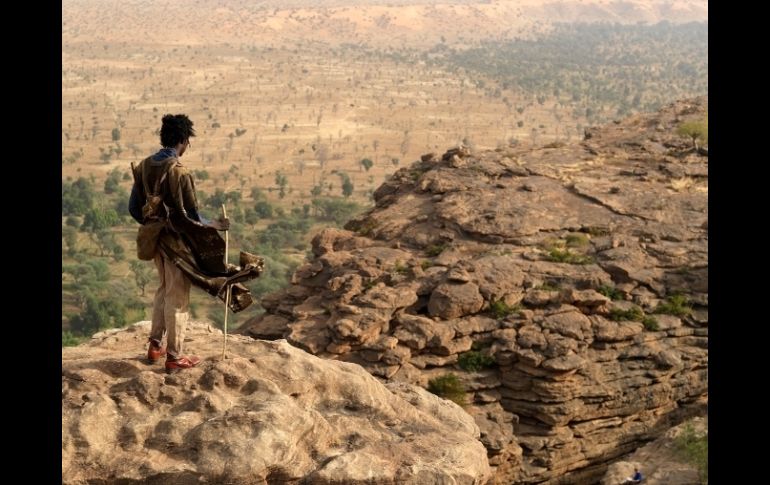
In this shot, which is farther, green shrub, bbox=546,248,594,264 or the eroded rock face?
green shrub, bbox=546,248,594,264

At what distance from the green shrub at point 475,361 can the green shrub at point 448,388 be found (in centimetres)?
40

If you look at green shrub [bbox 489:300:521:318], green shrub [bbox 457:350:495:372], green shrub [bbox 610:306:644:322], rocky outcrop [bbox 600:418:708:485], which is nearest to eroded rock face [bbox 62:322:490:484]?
rocky outcrop [bbox 600:418:708:485]

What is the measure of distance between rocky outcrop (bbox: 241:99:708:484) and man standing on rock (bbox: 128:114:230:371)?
6.43 m

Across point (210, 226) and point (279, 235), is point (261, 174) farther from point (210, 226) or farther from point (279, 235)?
point (210, 226)

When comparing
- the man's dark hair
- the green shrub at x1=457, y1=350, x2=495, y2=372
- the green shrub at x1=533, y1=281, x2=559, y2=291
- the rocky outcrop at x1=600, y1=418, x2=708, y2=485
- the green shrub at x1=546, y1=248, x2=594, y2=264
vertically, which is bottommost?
the rocky outcrop at x1=600, y1=418, x2=708, y2=485

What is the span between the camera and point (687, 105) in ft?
83.8

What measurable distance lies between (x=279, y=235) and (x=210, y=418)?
109 feet

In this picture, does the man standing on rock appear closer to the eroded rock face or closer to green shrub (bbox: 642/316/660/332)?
the eroded rock face

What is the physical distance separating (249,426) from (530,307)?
9120 millimetres

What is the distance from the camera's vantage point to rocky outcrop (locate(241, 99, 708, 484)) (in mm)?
13336

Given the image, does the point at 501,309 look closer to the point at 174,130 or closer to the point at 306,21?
the point at 174,130

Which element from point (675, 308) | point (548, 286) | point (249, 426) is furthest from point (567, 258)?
point (249, 426)

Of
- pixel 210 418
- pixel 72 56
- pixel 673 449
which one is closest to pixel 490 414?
pixel 673 449

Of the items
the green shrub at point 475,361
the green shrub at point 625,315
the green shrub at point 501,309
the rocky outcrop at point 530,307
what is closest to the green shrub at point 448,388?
the rocky outcrop at point 530,307
